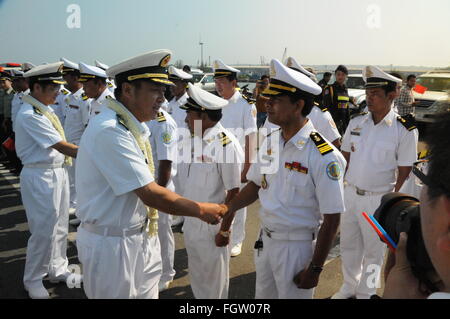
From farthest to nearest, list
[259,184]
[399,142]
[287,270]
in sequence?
1. [399,142]
2. [259,184]
3. [287,270]

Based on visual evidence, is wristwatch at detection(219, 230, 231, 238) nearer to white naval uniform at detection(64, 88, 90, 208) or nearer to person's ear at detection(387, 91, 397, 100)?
person's ear at detection(387, 91, 397, 100)

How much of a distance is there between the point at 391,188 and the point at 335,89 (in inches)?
271

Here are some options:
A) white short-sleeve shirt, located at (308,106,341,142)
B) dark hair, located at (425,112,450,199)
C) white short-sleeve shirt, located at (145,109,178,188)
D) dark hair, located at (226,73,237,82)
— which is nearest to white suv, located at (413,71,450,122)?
white short-sleeve shirt, located at (308,106,341,142)

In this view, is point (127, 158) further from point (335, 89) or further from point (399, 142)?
point (335, 89)

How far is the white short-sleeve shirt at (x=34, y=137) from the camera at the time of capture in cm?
344

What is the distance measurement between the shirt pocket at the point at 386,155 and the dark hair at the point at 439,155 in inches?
101

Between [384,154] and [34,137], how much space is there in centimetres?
338

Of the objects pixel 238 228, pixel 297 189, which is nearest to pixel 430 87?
pixel 238 228

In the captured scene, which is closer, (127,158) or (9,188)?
(127,158)

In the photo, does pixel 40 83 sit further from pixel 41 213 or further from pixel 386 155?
pixel 386 155

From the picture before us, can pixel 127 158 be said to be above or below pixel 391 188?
above

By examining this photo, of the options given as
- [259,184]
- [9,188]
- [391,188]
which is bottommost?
[9,188]

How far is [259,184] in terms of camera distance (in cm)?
260
